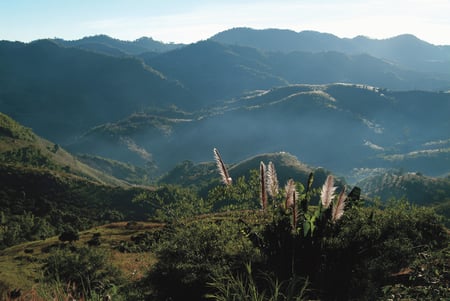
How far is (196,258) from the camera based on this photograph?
1339cm

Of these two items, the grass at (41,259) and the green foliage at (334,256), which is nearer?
the green foliage at (334,256)

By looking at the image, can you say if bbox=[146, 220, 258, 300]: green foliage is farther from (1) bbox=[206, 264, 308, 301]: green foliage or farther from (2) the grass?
(2) the grass

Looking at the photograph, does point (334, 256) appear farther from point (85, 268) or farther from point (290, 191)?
point (85, 268)

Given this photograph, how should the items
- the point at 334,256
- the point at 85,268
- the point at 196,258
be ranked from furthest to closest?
the point at 85,268
the point at 196,258
the point at 334,256

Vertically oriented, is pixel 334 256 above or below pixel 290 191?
below

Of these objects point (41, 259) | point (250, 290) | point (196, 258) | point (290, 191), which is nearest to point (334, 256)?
point (290, 191)

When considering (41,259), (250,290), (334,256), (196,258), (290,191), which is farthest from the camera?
(41,259)

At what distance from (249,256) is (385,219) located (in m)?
5.81

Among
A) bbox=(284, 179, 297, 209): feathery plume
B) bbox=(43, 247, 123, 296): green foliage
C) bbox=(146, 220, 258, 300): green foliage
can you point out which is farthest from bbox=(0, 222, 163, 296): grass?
bbox=(284, 179, 297, 209): feathery plume

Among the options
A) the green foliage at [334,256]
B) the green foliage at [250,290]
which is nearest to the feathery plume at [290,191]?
the green foliage at [334,256]

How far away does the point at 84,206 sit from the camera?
135875 millimetres

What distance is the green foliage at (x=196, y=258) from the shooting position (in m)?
12.5

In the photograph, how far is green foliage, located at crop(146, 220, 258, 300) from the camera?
12.5m

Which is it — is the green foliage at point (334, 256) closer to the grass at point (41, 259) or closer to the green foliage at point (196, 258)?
the green foliage at point (196, 258)
